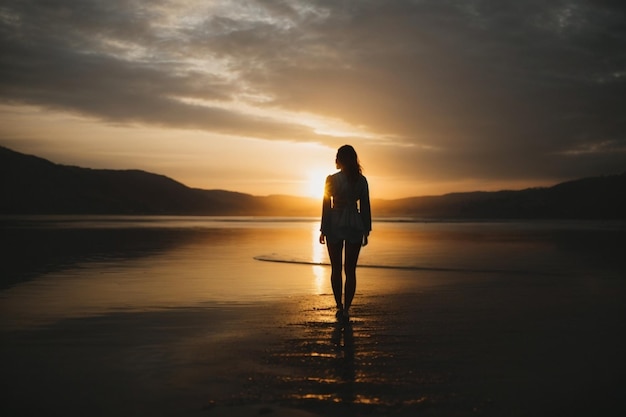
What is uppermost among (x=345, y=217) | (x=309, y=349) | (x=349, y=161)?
(x=349, y=161)

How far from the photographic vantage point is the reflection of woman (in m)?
8.66

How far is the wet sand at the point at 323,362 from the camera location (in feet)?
14.5

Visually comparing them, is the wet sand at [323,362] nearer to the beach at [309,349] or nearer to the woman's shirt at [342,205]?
the beach at [309,349]

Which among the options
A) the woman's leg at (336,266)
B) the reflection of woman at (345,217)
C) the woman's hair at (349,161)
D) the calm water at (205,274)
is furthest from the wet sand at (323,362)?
the woman's hair at (349,161)

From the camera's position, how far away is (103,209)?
19362cm

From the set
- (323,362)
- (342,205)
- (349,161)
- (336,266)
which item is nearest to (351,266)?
(336,266)

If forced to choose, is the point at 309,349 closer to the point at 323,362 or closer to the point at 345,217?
the point at 323,362

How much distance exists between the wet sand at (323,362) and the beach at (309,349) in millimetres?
19

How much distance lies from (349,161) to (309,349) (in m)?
3.47

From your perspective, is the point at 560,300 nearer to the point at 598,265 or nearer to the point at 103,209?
the point at 598,265

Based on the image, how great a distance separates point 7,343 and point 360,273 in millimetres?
10198

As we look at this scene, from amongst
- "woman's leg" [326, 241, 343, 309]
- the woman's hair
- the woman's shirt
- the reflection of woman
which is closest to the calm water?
"woman's leg" [326, 241, 343, 309]

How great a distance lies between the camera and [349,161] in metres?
8.79

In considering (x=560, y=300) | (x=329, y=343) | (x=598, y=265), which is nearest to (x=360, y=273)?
(x=560, y=300)
